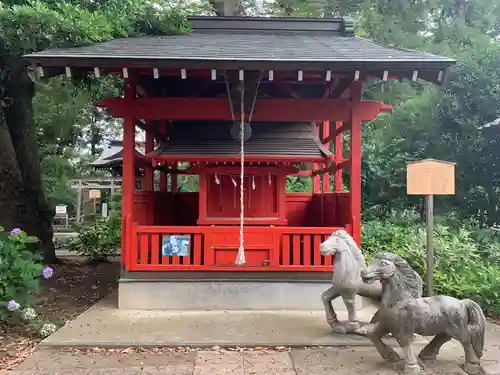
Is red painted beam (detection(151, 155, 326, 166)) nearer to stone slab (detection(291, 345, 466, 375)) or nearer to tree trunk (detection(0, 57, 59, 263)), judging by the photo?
stone slab (detection(291, 345, 466, 375))

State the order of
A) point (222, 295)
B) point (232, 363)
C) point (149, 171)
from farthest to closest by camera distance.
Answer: point (149, 171), point (222, 295), point (232, 363)

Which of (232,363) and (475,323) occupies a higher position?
(475,323)

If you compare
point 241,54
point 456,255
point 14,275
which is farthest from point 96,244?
point 456,255

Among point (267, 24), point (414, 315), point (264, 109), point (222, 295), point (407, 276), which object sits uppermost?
point (267, 24)

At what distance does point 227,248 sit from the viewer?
7.49 m

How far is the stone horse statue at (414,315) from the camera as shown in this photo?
14.7 ft

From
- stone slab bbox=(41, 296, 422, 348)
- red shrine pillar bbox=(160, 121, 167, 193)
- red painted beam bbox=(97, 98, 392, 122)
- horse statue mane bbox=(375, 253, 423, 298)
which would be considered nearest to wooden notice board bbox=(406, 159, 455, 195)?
horse statue mane bbox=(375, 253, 423, 298)

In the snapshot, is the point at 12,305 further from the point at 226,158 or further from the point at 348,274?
the point at 348,274

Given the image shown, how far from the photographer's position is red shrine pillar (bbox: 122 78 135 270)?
7.40m

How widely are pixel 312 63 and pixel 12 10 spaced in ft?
15.7

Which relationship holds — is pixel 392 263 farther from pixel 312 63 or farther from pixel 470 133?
pixel 470 133

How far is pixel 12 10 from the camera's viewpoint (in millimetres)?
7379

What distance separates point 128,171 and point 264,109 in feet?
7.96

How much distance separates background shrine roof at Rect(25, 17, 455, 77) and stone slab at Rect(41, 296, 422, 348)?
3560mm
